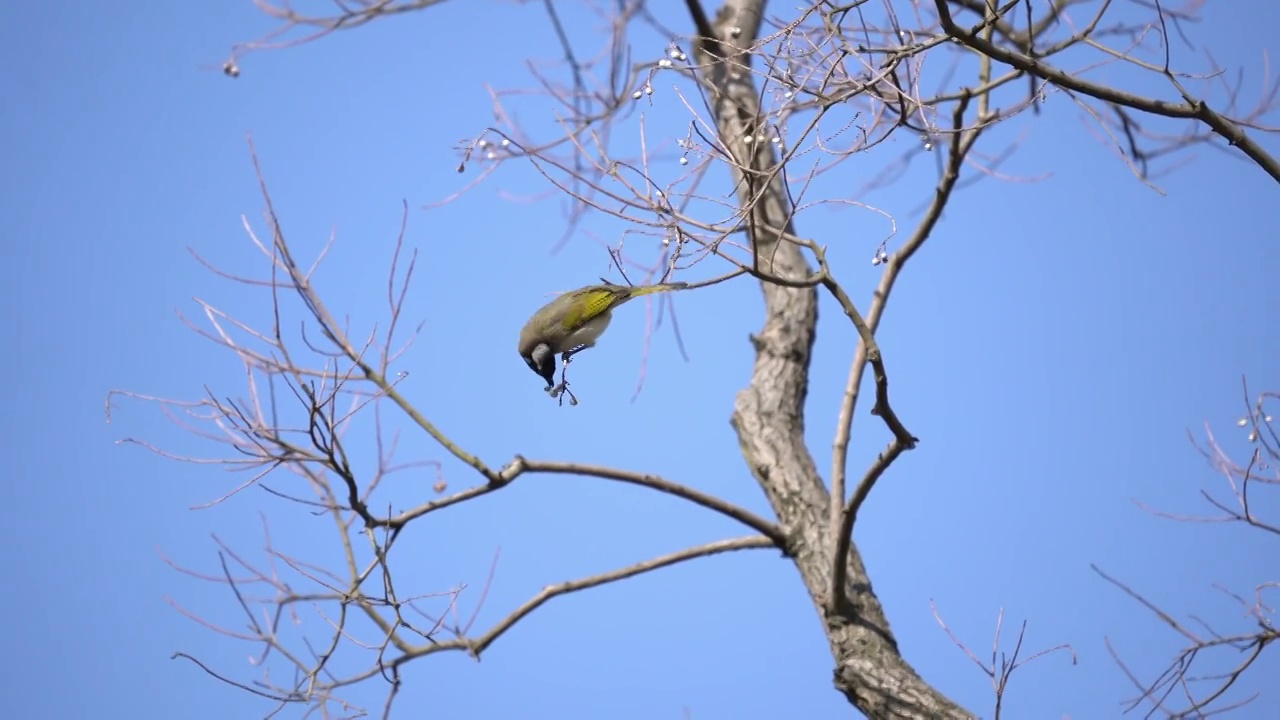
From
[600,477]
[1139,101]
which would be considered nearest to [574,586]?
[600,477]

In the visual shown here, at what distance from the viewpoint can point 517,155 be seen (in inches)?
156

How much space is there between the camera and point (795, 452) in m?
6.30

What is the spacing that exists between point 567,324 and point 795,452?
1.40 meters

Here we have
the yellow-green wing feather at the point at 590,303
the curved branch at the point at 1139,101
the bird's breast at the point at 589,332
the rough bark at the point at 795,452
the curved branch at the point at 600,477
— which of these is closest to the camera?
the curved branch at the point at 1139,101

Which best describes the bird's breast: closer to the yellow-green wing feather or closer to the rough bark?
the yellow-green wing feather

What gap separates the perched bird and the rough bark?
857 millimetres

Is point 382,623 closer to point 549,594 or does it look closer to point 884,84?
point 549,594

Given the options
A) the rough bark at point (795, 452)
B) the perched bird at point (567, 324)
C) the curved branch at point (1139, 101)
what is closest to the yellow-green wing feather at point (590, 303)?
the perched bird at point (567, 324)

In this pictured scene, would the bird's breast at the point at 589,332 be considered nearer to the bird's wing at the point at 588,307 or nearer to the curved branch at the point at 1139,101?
the bird's wing at the point at 588,307

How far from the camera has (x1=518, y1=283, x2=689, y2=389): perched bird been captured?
19.6 feet

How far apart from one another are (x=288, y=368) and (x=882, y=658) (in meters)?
2.99

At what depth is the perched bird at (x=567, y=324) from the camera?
5.98 meters

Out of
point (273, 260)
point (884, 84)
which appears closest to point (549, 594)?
point (273, 260)

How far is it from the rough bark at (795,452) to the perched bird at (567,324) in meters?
0.86
